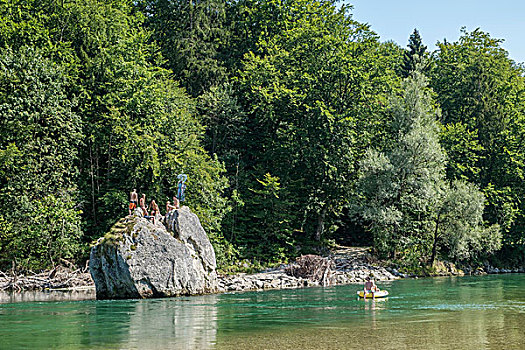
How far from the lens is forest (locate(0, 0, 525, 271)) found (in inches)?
1540

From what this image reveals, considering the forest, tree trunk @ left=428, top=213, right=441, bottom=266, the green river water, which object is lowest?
the green river water

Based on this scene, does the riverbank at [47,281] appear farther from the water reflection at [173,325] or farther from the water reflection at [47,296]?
the water reflection at [173,325]

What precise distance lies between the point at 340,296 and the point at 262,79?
2772 cm

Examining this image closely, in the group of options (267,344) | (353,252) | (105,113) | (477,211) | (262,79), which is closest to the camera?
(267,344)

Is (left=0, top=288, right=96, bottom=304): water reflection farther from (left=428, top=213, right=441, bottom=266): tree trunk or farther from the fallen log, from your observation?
(left=428, top=213, right=441, bottom=266): tree trunk

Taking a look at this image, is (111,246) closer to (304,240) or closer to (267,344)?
(267,344)

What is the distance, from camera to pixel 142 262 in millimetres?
28922

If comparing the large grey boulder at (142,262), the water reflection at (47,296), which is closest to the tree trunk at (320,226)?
the large grey boulder at (142,262)

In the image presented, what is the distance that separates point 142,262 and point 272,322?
10782 mm

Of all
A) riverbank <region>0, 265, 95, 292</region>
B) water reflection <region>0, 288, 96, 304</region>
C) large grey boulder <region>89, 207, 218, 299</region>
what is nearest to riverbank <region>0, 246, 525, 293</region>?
riverbank <region>0, 265, 95, 292</region>

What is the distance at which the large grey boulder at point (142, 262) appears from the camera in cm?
2878

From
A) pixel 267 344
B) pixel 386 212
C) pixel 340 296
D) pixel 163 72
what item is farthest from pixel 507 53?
pixel 267 344

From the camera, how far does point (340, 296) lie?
30031 mm

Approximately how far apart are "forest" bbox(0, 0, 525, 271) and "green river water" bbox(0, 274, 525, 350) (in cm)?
1186
